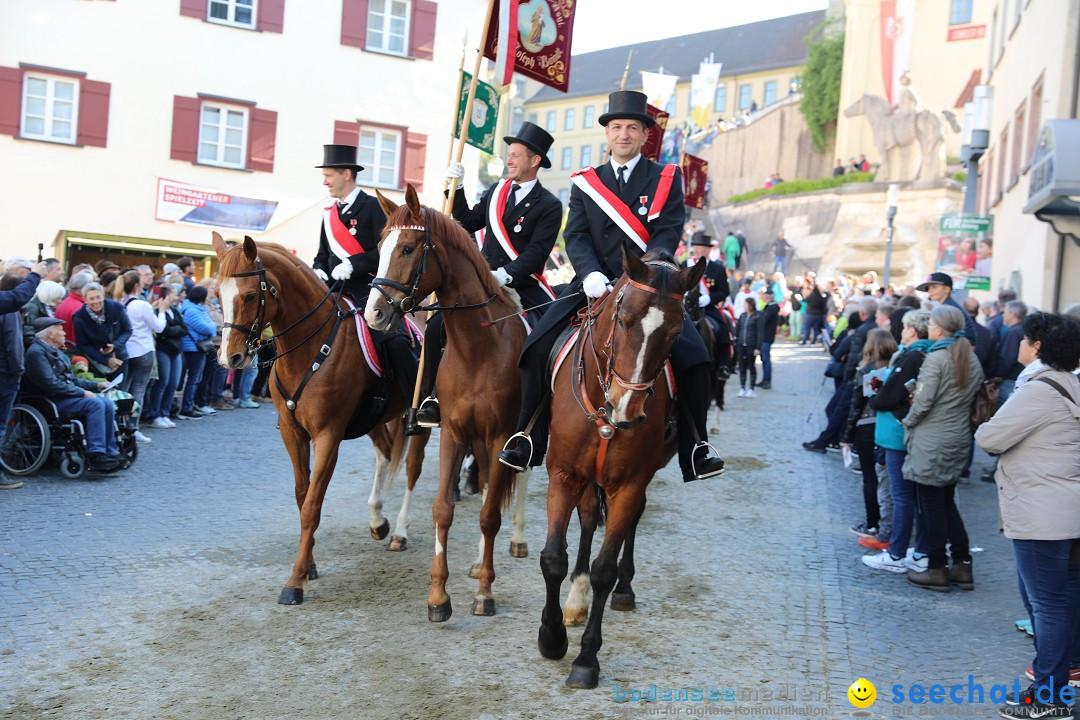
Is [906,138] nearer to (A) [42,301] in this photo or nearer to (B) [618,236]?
(A) [42,301]

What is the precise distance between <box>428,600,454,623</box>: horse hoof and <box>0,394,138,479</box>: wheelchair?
5274 mm

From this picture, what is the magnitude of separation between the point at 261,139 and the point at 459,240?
20.6 metres

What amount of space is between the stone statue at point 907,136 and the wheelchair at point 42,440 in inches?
1588

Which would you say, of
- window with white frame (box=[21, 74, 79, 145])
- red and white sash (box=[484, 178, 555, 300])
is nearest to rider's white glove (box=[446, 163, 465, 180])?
red and white sash (box=[484, 178, 555, 300])

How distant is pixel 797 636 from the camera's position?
19.7ft

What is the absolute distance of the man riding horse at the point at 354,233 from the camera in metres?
7.51

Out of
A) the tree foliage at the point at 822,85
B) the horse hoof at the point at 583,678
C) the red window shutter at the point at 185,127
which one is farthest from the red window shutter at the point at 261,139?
the tree foliage at the point at 822,85

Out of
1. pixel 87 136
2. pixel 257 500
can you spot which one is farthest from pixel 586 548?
pixel 87 136

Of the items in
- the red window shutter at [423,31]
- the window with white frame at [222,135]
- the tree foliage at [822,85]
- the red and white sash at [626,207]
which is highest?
the tree foliage at [822,85]

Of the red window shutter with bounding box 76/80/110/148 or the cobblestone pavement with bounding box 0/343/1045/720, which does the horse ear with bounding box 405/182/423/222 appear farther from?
the red window shutter with bounding box 76/80/110/148

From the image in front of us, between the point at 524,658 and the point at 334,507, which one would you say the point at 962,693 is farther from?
the point at 334,507

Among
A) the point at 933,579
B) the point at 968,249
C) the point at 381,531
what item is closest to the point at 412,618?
the point at 381,531

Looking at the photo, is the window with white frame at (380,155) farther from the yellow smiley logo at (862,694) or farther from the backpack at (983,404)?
the yellow smiley logo at (862,694)

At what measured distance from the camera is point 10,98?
23156 millimetres
